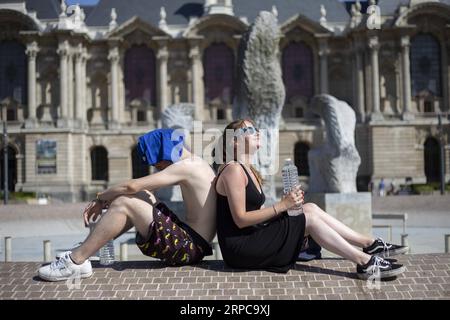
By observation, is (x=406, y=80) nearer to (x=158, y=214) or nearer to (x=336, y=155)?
(x=336, y=155)

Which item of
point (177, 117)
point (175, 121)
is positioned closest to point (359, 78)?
point (177, 117)

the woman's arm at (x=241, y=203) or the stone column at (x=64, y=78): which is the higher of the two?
the stone column at (x=64, y=78)

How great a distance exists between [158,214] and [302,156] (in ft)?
136

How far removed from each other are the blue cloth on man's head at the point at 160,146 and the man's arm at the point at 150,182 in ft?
0.55

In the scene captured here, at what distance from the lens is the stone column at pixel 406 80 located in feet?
147

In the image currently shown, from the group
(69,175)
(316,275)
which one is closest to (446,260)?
(316,275)

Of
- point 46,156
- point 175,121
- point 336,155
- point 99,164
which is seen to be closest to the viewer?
point 336,155

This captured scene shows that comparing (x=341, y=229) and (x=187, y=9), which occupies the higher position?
(x=187, y=9)

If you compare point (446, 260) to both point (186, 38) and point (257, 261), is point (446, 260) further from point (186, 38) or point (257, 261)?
point (186, 38)

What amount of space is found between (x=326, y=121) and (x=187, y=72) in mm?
32541

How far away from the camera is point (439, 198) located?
27453 mm

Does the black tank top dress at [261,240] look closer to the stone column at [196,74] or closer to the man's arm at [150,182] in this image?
the man's arm at [150,182]

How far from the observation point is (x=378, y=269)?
5414 mm

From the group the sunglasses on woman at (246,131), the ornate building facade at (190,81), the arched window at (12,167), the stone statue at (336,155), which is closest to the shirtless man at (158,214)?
the sunglasses on woman at (246,131)
